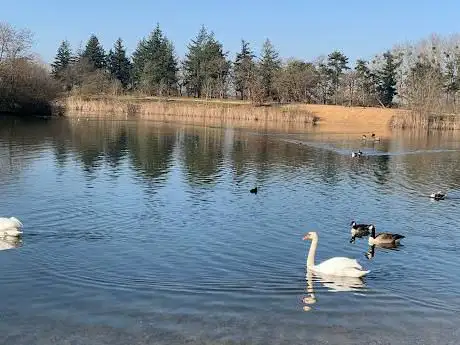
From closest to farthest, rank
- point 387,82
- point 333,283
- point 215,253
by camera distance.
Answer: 1. point 333,283
2. point 215,253
3. point 387,82

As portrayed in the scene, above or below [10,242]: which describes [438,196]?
above

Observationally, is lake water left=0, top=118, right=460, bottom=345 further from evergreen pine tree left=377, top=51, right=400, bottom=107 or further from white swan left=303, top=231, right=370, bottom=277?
evergreen pine tree left=377, top=51, right=400, bottom=107

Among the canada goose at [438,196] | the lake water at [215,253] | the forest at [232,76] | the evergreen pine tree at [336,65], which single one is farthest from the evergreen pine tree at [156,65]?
the canada goose at [438,196]

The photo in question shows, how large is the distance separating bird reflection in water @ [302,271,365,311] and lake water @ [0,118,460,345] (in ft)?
0.25

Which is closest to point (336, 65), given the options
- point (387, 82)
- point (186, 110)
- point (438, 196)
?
point (387, 82)

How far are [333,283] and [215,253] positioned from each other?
3425mm

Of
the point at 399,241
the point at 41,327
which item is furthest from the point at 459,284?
the point at 41,327

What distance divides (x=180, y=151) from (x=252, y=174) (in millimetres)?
9908

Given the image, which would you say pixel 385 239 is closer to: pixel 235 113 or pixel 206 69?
pixel 235 113

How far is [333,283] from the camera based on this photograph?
12.5 m

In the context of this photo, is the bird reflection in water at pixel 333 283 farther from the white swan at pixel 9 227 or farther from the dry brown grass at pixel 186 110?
the dry brown grass at pixel 186 110

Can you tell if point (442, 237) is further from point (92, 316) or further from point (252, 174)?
point (252, 174)

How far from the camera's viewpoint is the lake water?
988 centimetres

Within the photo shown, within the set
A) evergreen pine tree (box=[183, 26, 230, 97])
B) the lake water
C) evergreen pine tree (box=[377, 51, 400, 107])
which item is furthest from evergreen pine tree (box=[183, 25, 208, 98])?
the lake water
